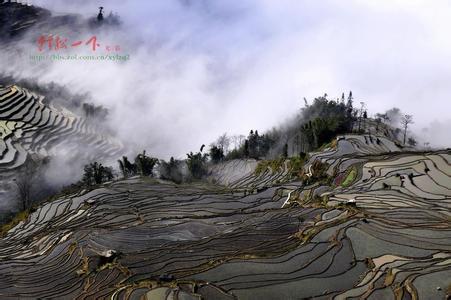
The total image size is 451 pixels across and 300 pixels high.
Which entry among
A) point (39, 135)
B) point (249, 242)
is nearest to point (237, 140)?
point (39, 135)

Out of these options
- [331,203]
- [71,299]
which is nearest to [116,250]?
[71,299]

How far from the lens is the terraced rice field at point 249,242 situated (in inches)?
669

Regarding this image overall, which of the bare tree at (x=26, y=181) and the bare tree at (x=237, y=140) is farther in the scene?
the bare tree at (x=237, y=140)

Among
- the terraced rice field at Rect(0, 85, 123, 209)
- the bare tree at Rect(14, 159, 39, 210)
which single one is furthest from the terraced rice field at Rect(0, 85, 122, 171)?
the bare tree at Rect(14, 159, 39, 210)

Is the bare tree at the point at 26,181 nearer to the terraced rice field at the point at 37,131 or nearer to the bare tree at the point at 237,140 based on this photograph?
the terraced rice field at the point at 37,131

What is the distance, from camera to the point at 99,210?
29891 millimetres

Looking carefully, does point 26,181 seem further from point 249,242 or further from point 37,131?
point 249,242

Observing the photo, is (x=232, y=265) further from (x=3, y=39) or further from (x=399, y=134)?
(x=3, y=39)

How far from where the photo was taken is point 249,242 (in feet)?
71.3

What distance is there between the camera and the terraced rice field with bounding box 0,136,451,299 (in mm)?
16984

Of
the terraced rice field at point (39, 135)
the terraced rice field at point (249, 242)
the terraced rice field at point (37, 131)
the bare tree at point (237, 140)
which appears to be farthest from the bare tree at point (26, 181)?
the bare tree at point (237, 140)

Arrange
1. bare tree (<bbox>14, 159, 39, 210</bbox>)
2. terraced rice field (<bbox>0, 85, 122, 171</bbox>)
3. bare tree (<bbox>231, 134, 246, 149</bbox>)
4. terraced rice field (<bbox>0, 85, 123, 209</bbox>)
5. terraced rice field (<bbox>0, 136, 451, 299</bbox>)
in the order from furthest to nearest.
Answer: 1. bare tree (<bbox>231, 134, 246, 149</bbox>)
2. terraced rice field (<bbox>0, 85, 122, 171</bbox>)
3. terraced rice field (<bbox>0, 85, 123, 209</bbox>)
4. bare tree (<bbox>14, 159, 39, 210</bbox>)
5. terraced rice field (<bbox>0, 136, 451, 299</bbox>)

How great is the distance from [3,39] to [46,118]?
37.4 meters

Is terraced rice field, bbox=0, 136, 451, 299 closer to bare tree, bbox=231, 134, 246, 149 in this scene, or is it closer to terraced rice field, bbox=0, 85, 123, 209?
terraced rice field, bbox=0, 85, 123, 209
